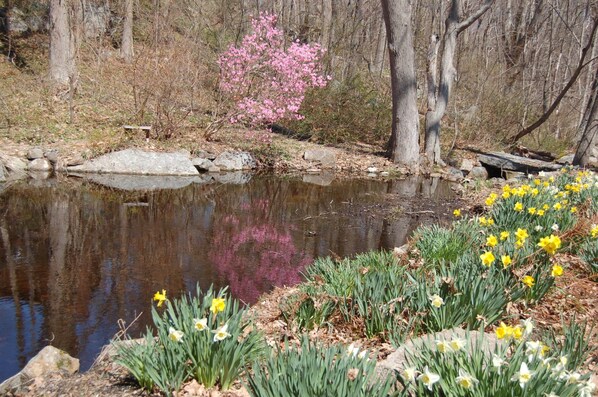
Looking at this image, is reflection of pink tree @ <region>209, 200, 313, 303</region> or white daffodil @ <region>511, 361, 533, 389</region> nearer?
white daffodil @ <region>511, 361, 533, 389</region>

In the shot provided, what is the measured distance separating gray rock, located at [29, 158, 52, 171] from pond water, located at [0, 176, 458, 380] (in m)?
0.92

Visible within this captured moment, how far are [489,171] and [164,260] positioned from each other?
10805 millimetres

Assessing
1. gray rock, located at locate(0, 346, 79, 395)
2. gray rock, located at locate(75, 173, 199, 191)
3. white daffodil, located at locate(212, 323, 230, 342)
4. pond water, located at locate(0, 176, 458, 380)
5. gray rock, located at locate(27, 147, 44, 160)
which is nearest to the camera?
white daffodil, located at locate(212, 323, 230, 342)

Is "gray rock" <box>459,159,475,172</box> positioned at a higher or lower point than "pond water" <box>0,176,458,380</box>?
higher

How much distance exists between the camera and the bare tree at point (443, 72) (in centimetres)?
1427

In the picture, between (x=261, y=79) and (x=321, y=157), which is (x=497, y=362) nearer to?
(x=321, y=157)

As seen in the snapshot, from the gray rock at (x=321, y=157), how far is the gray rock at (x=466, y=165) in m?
3.88

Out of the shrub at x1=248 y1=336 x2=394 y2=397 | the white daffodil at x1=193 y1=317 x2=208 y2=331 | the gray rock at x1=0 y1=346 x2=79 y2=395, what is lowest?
the gray rock at x1=0 y1=346 x2=79 y2=395

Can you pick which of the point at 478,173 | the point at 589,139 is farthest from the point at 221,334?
the point at 478,173

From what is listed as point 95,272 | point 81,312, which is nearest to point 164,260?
point 95,272

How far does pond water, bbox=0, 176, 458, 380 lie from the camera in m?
4.77

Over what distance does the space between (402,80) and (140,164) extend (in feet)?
22.8

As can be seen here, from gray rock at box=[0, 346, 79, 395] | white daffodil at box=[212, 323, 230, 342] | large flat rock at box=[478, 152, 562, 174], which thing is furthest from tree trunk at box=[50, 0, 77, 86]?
white daffodil at box=[212, 323, 230, 342]

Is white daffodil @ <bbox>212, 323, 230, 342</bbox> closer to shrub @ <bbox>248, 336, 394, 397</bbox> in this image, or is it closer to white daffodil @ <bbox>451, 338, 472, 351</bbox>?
→ shrub @ <bbox>248, 336, 394, 397</bbox>
